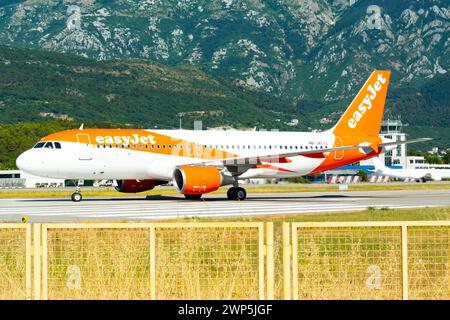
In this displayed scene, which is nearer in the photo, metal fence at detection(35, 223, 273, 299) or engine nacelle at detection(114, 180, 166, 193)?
metal fence at detection(35, 223, 273, 299)

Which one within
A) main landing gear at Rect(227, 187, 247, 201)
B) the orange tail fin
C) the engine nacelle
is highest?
the orange tail fin

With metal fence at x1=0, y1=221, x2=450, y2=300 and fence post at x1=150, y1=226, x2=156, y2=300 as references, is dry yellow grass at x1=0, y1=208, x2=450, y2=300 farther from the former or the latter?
fence post at x1=150, y1=226, x2=156, y2=300

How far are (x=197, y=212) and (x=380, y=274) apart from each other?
2026 centimetres

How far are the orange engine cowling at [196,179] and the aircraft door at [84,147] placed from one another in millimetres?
4332

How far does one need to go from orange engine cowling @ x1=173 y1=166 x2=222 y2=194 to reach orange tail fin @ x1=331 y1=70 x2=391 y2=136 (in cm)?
1215

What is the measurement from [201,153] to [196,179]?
171 inches

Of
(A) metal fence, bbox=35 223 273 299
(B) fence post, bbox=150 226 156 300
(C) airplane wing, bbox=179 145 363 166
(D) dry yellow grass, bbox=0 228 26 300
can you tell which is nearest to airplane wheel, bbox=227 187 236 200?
(C) airplane wing, bbox=179 145 363 166

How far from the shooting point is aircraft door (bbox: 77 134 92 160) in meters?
40.7

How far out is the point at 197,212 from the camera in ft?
108

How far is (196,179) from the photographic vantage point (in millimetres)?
40219

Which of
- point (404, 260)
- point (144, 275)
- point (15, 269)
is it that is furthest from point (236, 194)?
point (404, 260)

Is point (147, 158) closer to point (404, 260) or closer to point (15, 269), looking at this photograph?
point (15, 269)
